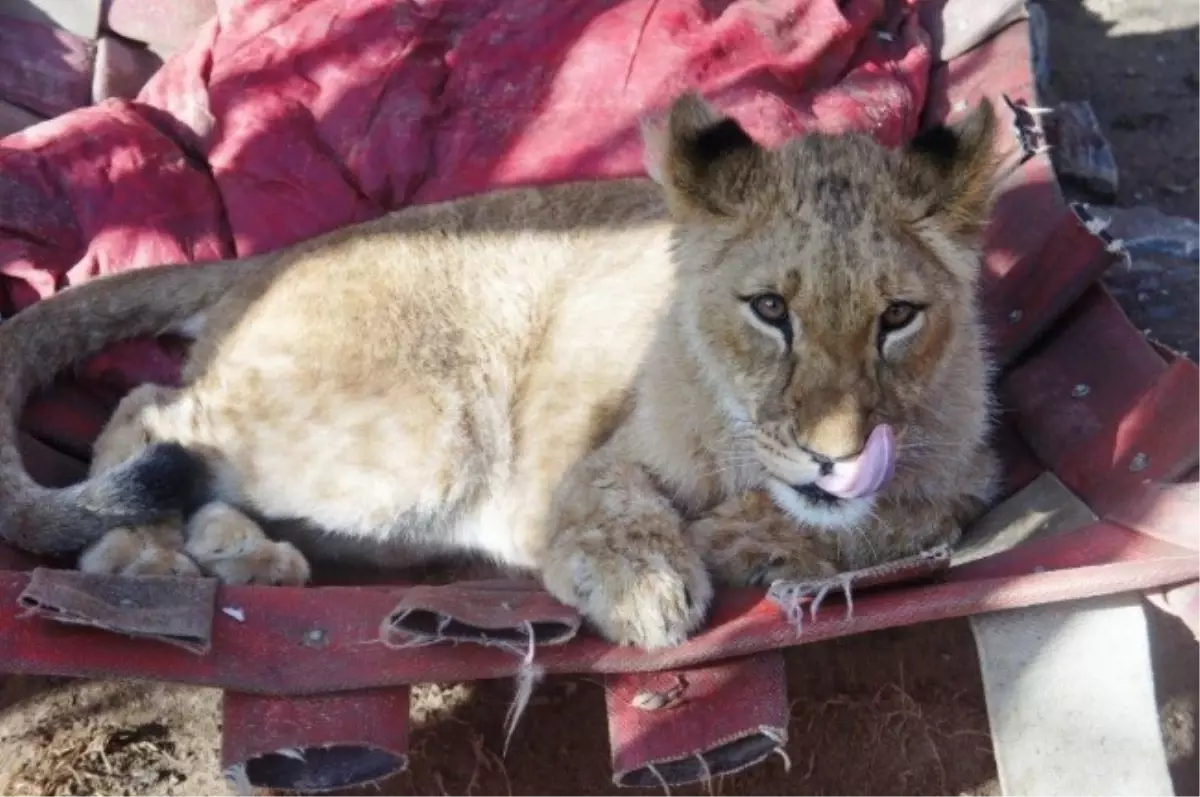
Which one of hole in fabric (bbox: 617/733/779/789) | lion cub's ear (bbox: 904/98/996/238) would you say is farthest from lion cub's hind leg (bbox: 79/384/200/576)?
lion cub's ear (bbox: 904/98/996/238)

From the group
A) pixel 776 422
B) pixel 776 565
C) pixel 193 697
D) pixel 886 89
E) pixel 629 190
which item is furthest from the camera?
pixel 886 89

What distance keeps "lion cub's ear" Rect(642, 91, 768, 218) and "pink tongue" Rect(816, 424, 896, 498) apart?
0.52m

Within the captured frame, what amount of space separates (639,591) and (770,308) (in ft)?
1.87

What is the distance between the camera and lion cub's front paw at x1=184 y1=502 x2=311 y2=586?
8.97 feet

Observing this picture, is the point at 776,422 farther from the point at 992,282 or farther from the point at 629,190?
the point at 992,282

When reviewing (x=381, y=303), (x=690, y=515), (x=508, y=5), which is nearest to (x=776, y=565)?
(x=690, y=515)

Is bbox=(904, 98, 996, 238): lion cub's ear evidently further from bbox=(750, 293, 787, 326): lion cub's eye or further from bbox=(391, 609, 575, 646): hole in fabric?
bbox=(391, 609, 575, 646): hole in fabric

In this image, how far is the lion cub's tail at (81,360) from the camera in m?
2.72

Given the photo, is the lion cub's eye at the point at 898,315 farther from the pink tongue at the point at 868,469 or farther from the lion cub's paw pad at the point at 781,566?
the lion cub's paw pad at the point at 781,566

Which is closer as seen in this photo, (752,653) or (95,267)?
(752,653)

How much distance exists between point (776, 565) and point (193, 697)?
4.49 ft

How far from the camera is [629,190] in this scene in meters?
3.30

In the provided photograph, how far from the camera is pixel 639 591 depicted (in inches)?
94.6


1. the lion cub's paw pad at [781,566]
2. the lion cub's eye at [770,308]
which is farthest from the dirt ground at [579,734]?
the lion cub's eye at [770,308]
